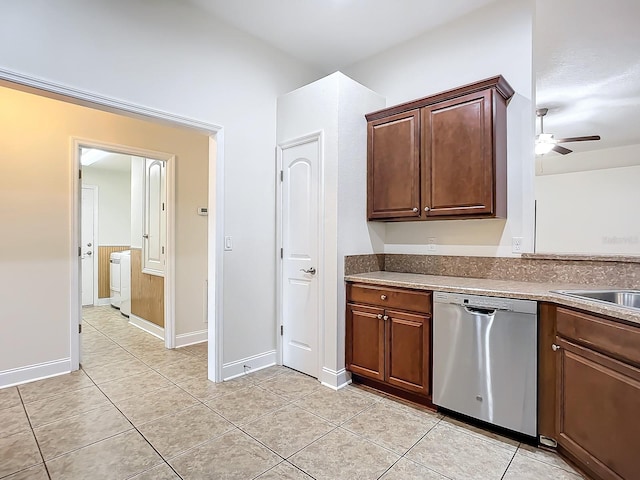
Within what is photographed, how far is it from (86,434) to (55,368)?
53.0 inches

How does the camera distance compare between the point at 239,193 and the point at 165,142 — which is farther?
the point at 165,142

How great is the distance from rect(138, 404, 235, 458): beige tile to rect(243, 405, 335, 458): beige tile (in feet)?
0.69

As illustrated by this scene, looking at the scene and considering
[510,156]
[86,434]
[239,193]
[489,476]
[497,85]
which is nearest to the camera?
[489,476]

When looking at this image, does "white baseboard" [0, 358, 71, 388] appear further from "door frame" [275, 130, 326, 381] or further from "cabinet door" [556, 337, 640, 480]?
"cabinet door" [556, 337, 640, 480]

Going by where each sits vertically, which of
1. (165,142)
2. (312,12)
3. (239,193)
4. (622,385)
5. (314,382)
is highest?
(312,12)

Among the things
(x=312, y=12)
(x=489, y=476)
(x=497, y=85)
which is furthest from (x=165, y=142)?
(x=489, y=476)

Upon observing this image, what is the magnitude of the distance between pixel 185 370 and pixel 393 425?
6.59 feet

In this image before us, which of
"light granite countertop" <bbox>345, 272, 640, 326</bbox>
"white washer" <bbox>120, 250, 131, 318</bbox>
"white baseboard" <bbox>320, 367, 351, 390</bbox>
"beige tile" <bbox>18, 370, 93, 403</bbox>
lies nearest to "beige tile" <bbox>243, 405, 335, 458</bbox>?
"white baseboard" <bbox>320, 367, 351, 390</bbox>

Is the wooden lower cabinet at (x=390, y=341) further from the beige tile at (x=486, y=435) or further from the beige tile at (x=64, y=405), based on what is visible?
the beige tile at (x=64, y=405)

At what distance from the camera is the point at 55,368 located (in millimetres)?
3094

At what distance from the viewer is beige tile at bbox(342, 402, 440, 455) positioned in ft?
6.79

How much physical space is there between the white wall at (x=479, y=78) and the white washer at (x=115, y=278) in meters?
5.05

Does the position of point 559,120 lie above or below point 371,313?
above

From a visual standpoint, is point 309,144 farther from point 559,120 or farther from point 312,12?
point 559,120
